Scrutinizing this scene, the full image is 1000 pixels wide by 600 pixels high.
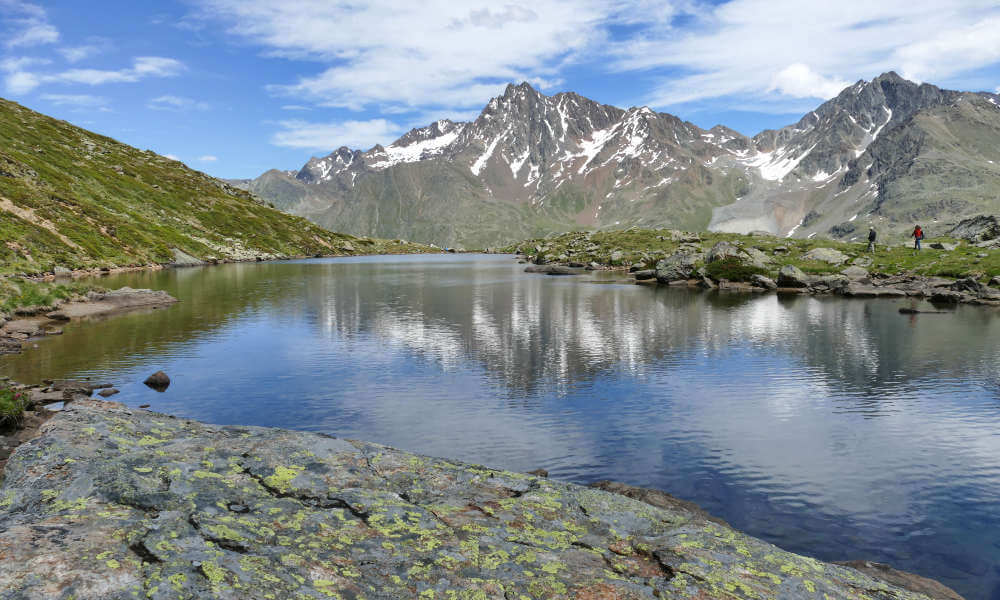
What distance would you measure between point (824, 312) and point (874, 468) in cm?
5273

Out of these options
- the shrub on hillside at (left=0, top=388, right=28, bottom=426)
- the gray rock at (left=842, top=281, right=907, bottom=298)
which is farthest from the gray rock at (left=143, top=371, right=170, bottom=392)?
the gray rock at (left=842, top=281, right=907, bottom=298)

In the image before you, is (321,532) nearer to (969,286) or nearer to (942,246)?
(969,286)

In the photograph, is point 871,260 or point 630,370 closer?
point 630,370

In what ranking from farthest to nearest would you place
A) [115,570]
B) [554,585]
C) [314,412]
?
[314,412] → [554,585] → [115,570]

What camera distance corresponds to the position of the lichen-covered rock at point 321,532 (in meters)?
7.43

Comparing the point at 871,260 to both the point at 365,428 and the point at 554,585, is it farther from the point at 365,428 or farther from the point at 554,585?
the point at 554,585

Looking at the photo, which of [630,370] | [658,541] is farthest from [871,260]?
[658,541]

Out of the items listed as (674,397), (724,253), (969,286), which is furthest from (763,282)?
(674,397)

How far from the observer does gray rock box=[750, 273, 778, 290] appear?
97.7m

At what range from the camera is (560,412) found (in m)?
31.6

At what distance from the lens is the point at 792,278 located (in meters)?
95.1

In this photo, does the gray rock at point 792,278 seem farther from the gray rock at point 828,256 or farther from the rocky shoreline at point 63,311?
the rocky shoreline at point 63,311

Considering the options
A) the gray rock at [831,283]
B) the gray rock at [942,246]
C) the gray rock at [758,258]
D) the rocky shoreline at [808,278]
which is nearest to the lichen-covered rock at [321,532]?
the rocky shoreline at [808,278]

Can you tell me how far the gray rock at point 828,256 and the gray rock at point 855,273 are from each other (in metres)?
5.74
